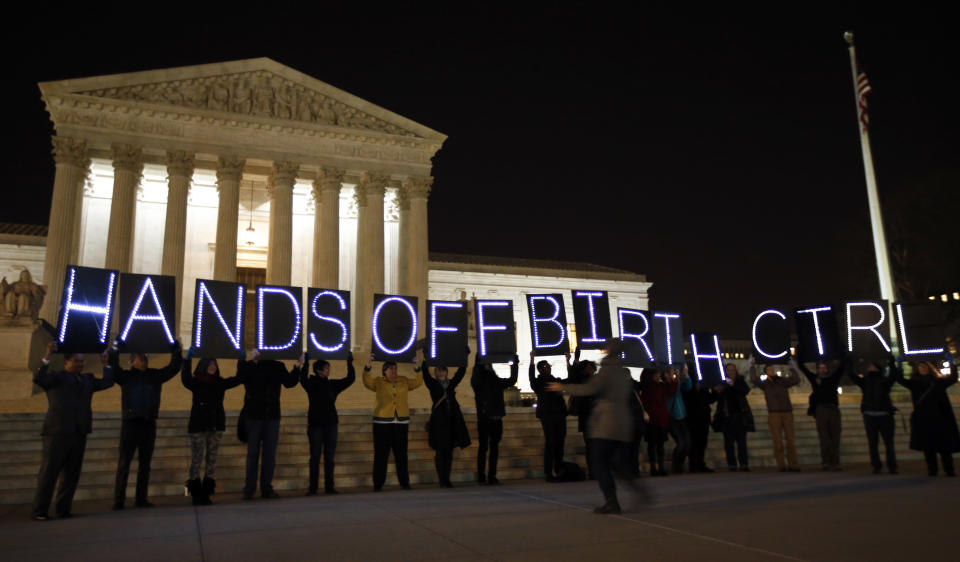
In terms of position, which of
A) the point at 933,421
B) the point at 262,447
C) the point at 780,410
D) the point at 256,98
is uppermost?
the point at 256,98

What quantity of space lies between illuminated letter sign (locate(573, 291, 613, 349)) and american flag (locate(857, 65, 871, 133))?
2191cm

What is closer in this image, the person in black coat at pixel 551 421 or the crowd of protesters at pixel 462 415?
the crowd of protesters at pixel 462 415

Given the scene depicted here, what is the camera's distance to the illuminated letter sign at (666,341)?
44.7 feet

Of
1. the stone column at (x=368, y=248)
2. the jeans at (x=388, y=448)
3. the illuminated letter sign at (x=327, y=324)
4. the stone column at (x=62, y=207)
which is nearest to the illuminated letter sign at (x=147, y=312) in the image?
the illuminated letter sign at (x=327, y=324)

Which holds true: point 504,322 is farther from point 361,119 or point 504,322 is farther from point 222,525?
point 361,119

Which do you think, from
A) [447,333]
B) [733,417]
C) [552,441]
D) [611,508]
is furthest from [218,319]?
[733,417]

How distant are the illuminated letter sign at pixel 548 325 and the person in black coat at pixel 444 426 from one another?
5.93 ft

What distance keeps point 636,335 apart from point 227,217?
21.5 m

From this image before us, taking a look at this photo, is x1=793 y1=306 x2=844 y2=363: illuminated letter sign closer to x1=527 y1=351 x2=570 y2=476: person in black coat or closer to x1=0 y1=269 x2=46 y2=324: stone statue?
x1=527 y1=351 x2=570 y2=476: person in black coat

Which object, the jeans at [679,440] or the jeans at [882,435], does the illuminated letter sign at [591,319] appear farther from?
the jeans at [882,435]

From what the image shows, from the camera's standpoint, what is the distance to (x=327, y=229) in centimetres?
3095

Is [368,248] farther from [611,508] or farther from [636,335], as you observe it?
[611,508]

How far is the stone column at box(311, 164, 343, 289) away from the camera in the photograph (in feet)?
100

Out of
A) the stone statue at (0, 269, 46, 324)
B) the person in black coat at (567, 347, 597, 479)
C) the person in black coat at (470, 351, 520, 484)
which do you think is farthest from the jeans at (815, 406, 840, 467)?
the stone statue at (0, 269, 46, 324)
